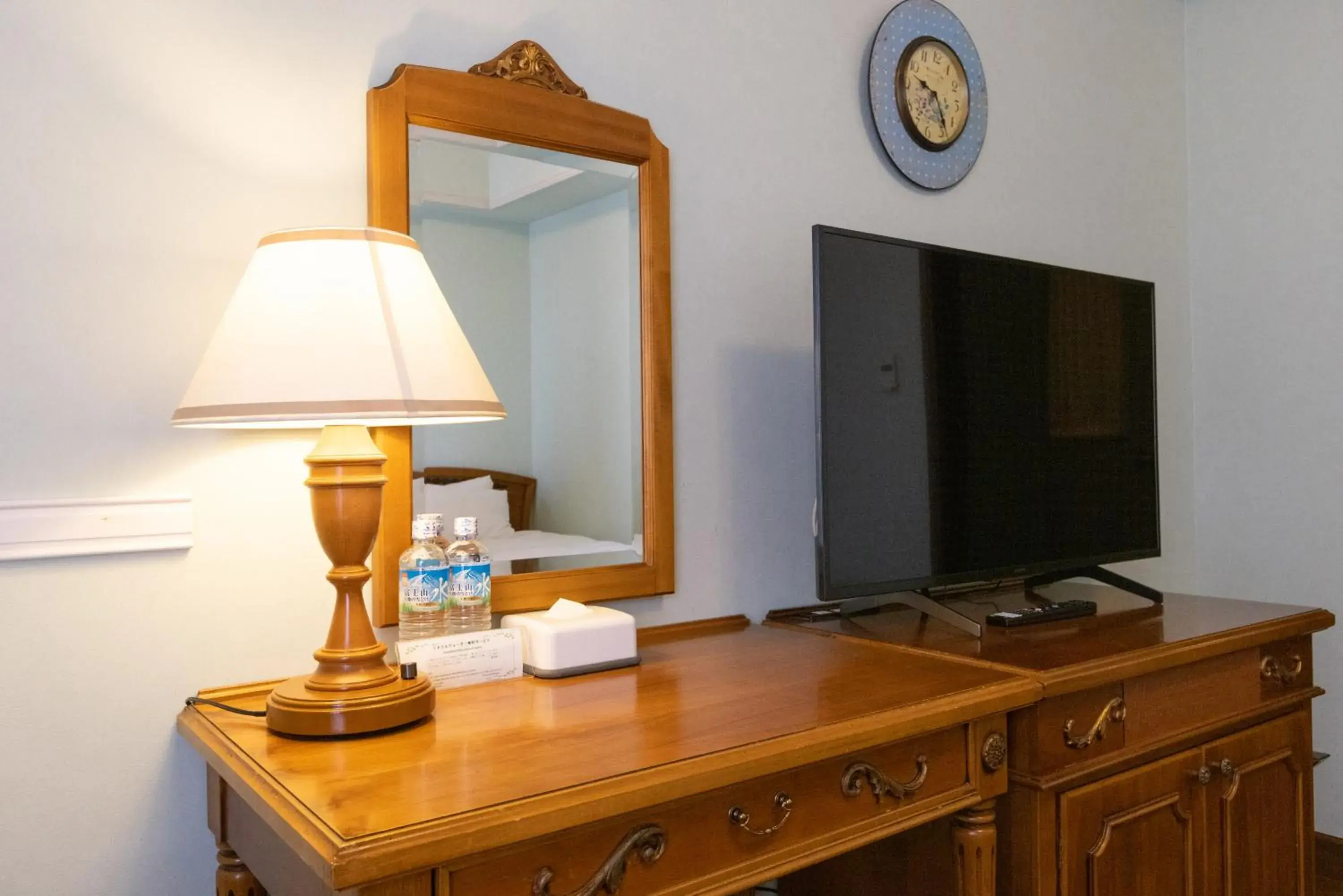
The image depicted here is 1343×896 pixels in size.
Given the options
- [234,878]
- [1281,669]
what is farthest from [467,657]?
[1281,669]

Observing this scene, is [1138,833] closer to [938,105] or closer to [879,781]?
[879,781]

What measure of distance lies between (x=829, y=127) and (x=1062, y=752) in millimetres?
1252

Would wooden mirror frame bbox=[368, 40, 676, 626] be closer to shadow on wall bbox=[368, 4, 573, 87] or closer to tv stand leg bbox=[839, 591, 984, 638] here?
shadow on wall bbox=[368, 4, 573, 87]

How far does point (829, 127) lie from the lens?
6.59 feet

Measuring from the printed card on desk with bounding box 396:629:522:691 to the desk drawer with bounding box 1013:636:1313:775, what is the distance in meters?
0.72

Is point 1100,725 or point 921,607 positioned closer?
point 1100,725

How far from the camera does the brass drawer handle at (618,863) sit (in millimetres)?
930

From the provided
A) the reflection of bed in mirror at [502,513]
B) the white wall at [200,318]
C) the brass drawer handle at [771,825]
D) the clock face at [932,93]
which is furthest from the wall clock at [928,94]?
the brass drawer handle at [771,825]

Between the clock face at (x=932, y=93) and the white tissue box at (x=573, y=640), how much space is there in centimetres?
130

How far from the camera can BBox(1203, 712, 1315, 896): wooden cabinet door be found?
67.6 inches

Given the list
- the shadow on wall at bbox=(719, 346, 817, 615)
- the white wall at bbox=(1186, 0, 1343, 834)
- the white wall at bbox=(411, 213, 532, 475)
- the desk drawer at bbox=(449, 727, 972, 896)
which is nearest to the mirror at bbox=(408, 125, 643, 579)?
the white wall at bbox=(411, 213, 532, 475)

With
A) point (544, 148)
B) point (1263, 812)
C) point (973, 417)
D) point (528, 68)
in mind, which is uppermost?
point (528, 68)

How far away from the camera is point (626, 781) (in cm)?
96

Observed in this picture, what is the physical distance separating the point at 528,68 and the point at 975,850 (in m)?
1.31
